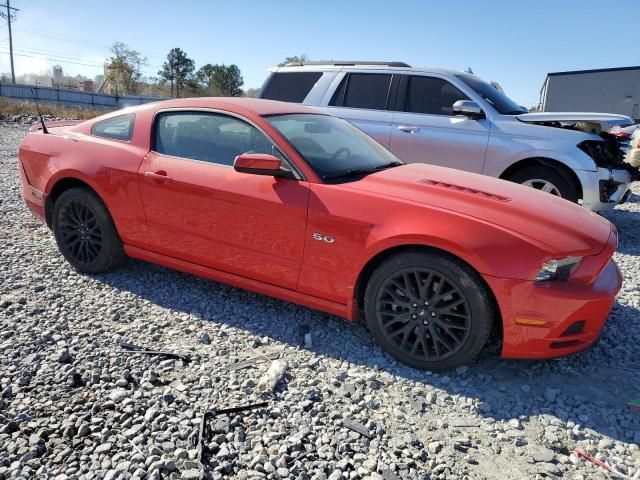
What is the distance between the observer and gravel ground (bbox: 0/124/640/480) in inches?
86.2

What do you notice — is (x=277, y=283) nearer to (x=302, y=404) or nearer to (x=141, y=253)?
(x=302, y=404)

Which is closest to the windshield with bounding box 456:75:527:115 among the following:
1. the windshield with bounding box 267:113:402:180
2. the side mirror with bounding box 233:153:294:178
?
the windshield with bounding box 267:113:402:180

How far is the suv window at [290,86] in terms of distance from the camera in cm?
707

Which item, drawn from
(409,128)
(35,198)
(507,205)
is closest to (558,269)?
(507,205)

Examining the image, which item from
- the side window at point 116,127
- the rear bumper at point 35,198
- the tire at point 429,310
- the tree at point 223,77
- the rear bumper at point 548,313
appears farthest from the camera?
the tree at point 223,77

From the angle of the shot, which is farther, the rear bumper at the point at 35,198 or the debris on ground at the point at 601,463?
the rear bumper at the point at 35,198

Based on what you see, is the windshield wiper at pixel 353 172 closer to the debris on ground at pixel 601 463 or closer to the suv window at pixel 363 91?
the debris on ground at pixel 601 463

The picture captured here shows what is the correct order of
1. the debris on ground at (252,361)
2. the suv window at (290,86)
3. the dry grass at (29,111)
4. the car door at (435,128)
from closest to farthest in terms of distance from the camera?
the debris on ground at (252,361), the car door at (435,128), the suv window at (290,86), the dry grass at (29,111)

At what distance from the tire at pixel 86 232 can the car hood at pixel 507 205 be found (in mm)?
2138

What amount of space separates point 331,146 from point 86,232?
2.20 metres

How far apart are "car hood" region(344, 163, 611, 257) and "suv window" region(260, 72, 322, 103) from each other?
13.0 feet

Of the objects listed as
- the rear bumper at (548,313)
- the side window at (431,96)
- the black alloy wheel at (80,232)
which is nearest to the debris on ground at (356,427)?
the rear bumper at (548,313)

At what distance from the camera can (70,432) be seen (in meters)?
2.30

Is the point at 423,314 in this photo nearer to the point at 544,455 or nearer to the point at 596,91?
the point at 544,455
